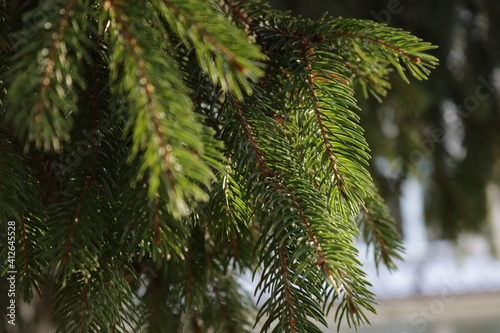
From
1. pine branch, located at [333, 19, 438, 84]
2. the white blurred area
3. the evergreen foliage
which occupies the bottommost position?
the white blurred area

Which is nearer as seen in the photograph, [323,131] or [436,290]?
[323,131]

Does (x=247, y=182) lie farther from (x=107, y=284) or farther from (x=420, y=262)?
(x=420, y=262)

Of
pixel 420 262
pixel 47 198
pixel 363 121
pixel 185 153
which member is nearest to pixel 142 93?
pixel 185 153

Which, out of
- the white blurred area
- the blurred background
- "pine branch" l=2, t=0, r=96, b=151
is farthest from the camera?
the white blurred area

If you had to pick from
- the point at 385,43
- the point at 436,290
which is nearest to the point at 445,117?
the point at 385,43

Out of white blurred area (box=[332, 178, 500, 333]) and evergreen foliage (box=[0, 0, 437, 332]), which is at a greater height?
evergreen foliage (box=[0, 0, 437, 332])

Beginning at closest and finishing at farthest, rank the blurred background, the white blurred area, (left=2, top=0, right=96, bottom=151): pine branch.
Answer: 1. (left=2, top=0, right=96, bottom=151): pine branch
2. the blurred background
3. the white blurred area

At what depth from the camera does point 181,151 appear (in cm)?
17

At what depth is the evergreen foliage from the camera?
175mm

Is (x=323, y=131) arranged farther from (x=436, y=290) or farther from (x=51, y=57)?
(x=436, y=290)

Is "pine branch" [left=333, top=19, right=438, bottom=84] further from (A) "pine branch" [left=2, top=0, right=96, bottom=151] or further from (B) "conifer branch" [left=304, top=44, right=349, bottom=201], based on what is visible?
(A) "pine branch" [left=2, top=0, right=96, bottom=151]

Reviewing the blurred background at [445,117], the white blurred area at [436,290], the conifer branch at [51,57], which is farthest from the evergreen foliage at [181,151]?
the white blurred area at [436,290]

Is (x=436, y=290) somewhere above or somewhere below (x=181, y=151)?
below

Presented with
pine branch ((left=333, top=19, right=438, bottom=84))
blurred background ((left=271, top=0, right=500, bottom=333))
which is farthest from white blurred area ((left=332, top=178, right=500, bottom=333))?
pine branch ((left=333, top=19, right=438, bottom=84))
